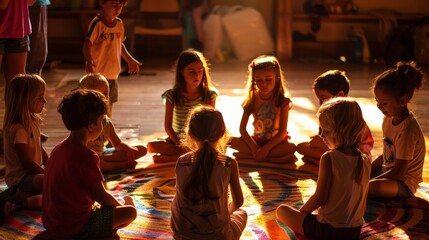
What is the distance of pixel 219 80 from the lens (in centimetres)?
691

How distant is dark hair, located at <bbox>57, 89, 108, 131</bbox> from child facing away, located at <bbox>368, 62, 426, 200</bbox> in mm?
1245

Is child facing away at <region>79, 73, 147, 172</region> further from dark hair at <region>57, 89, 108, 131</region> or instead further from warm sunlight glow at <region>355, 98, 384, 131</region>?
warm sunlight glow at <region>355, 98, 384, 131</region>

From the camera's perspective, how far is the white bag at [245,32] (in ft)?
26.8

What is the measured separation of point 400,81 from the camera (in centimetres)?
317

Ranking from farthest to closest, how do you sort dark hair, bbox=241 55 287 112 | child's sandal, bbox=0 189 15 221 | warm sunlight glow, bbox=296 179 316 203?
dark hair, bbox=241 55 287 112, warm sunlight glow, bbox=296 179 316 203, child's sandal, bbox=0 189 15 221

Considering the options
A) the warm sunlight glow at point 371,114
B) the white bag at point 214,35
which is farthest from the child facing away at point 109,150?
the white bag at point 214,35

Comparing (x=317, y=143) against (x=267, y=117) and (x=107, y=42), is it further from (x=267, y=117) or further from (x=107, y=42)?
(x=107, y=42)

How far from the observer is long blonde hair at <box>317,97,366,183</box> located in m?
2.70

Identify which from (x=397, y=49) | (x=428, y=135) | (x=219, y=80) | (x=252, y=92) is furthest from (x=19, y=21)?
(x=397, y=49)

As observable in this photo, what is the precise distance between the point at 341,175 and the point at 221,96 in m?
3.38

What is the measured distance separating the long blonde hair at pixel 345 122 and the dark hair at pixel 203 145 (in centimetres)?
41

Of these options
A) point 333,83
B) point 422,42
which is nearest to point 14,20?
point 333,83

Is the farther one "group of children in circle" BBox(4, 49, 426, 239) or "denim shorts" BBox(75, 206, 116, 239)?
"denim shorts" BBox(75, 206, 116, 239)

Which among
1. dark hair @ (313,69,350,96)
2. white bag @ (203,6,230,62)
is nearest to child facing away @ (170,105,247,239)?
dark hair @ (313,69,350,96)
